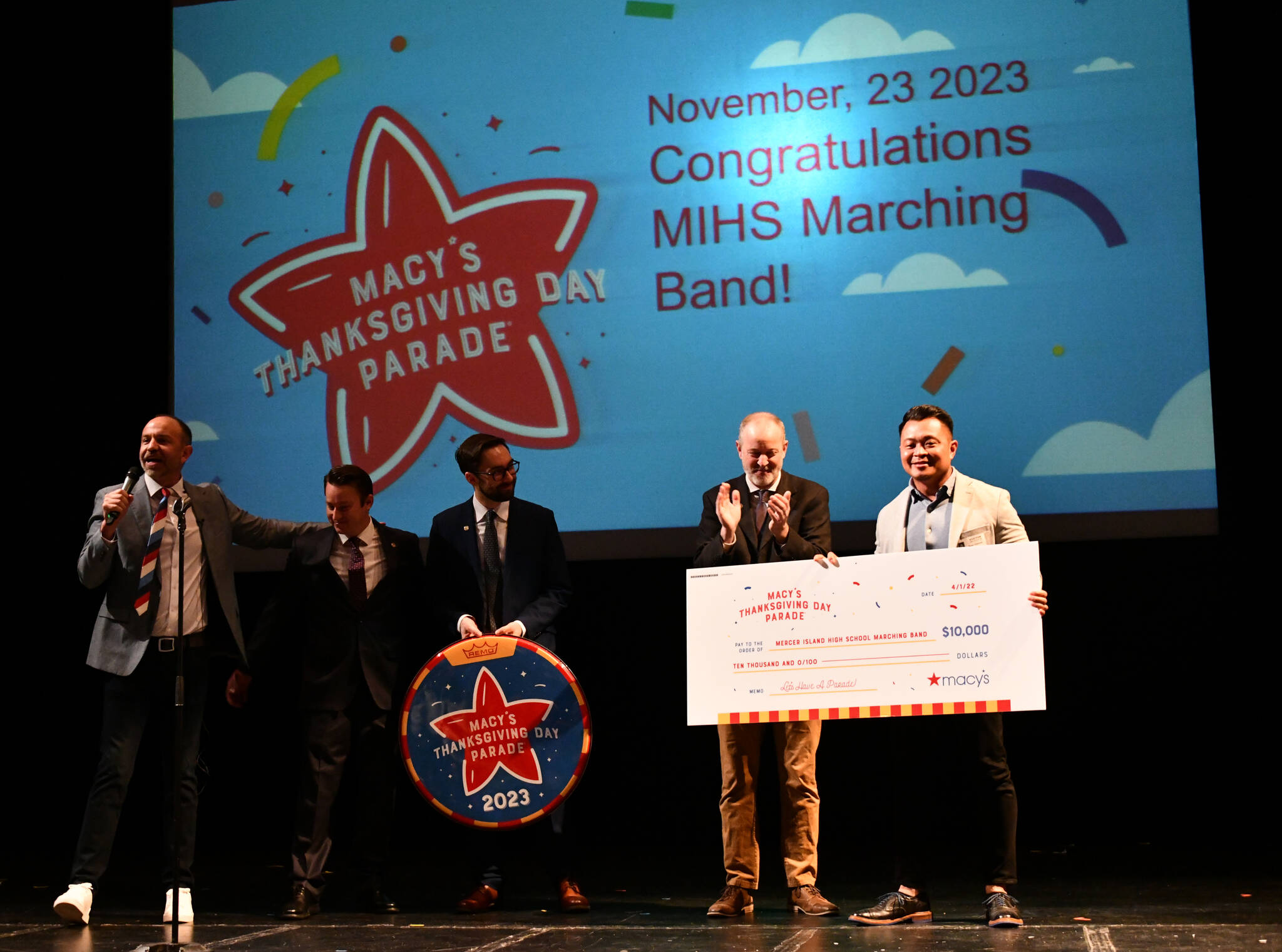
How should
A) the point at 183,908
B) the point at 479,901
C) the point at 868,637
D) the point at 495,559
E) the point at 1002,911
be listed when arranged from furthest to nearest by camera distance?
the point at 495,559 < the point at 479,901 < the point at 183,908 < the point at 868,637 < the point at 1002,911

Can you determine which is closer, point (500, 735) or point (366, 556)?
point (500, 735)

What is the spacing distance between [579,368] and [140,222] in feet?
7.25

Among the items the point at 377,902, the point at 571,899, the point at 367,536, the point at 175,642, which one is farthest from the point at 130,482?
the point at 571,899

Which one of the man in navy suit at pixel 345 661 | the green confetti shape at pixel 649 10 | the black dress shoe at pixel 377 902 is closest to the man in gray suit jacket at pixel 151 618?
the man in navy suit at pixel 345 661

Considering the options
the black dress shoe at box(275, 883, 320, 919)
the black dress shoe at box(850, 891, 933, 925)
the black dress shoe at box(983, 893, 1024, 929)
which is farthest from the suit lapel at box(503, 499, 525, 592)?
the black dress shoe at box(983, 893, 1024, 929)

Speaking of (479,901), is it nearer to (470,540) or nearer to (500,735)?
(500,735)

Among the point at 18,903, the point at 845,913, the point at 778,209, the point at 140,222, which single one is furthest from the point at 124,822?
the point at 778,209

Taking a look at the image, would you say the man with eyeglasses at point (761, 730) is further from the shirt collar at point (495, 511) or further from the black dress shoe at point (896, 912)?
the shirt collar at point (495, 511)

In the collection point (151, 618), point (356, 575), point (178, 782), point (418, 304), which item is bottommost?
point (178, 782)

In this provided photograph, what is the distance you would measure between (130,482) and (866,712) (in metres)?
2.14

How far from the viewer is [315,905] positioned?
3.99 metres

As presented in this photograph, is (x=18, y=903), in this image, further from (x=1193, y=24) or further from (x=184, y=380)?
(x=1193, y=24)

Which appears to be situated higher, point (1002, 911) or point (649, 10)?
point (649, 10)

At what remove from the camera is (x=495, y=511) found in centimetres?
424
